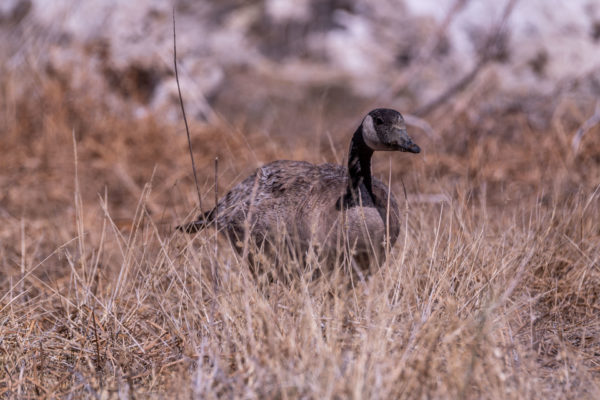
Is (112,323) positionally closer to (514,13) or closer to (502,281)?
(502,281)

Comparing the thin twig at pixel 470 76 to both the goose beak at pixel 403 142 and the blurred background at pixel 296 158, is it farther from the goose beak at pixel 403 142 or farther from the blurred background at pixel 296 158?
the goose beak at pixel 403 142

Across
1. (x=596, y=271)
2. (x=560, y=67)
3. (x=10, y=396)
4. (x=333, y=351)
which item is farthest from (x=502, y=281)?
(x=560, y=67)

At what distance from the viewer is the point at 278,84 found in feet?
24.3

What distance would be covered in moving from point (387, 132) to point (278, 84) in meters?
4.74

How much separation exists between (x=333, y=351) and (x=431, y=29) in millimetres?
5470

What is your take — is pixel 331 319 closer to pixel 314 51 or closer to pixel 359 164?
pixel 359 164

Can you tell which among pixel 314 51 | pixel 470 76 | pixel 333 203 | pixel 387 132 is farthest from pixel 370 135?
pixel 314 51

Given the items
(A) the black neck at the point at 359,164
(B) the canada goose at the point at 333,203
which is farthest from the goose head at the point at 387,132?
(A) the black neck at the point at 359,164

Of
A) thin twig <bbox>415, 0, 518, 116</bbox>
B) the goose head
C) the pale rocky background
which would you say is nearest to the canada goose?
the goose head

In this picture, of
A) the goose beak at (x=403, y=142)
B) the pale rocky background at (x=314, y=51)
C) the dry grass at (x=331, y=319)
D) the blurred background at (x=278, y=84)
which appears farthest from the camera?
the pale rocky background at (x=314, y=51)

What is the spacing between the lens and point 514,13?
657 centimetres

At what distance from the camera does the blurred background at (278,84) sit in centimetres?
542

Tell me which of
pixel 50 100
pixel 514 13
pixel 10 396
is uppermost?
pixel 514 13

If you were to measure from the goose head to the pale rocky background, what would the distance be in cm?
319
